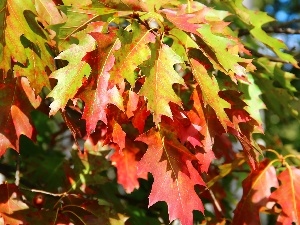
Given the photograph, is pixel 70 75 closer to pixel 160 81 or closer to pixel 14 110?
pixel 160 81

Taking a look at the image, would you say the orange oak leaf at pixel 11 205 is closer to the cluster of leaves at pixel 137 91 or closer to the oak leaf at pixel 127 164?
the cluster of leaves at pixel 137 91

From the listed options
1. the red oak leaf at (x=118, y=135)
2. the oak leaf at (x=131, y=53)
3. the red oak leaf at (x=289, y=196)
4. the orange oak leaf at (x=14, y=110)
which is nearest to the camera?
the oak leaf at (x=131, y=53)

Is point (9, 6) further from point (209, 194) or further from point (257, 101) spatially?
point (209, 194)

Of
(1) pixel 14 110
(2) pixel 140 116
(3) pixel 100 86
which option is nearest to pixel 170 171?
(2) pixel 140 116

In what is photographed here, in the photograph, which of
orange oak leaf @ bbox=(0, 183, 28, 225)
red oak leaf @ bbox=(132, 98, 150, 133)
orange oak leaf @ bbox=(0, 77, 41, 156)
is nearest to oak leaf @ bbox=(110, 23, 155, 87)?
red oak leaf @ bbox=(132, 98, 150, 133)

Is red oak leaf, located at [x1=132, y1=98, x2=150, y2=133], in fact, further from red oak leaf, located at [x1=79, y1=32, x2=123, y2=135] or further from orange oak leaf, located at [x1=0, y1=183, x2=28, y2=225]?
orange oak leaf, located at [x1=0, y1=183, x2=28, y2=225]

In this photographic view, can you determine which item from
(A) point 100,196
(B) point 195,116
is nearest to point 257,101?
(B) point 195,116

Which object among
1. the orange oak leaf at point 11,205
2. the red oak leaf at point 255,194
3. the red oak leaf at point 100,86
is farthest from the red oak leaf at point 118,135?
the red oak leaf at point 255,194
